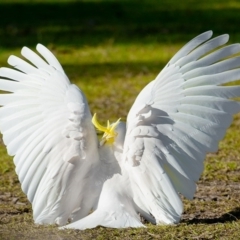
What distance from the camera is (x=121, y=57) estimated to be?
980 cm

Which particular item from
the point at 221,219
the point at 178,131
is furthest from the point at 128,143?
the point at 221,219

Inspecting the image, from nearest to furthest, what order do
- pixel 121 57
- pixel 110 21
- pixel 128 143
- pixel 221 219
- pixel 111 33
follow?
pixel 128 143
pixel 221 219
pixel 121 57
pixel 111 33
pixel 110 21

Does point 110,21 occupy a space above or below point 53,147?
above

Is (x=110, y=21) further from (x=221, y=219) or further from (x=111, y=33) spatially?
(x=221, y=219)

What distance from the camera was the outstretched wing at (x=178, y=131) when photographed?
13.6 feet

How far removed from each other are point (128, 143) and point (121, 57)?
5695mm

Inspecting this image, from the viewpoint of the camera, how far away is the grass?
436 cm

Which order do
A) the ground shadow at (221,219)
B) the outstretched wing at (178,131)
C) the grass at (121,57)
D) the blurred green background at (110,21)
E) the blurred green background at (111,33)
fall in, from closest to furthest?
the outstretched wing at (178,131) < the grass at (121,57) < the ground shadow at (221,219) < the blurred green background at (111,33) < the blurred green background at (110,21)

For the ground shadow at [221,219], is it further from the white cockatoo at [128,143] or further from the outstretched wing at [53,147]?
the outstretched wing at [53,147]

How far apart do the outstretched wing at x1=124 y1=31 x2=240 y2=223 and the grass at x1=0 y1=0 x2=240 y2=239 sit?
Answer: 215 millimetres

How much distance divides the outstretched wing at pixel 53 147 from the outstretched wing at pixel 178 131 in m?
0.24

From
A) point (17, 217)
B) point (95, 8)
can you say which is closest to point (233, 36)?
point (95, 8)

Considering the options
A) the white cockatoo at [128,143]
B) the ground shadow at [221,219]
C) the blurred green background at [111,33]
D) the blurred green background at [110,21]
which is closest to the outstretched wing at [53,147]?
the white cockatoo at [128,143]

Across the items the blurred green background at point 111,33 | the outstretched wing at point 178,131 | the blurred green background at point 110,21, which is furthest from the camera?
the blurred green background at point 110,21
